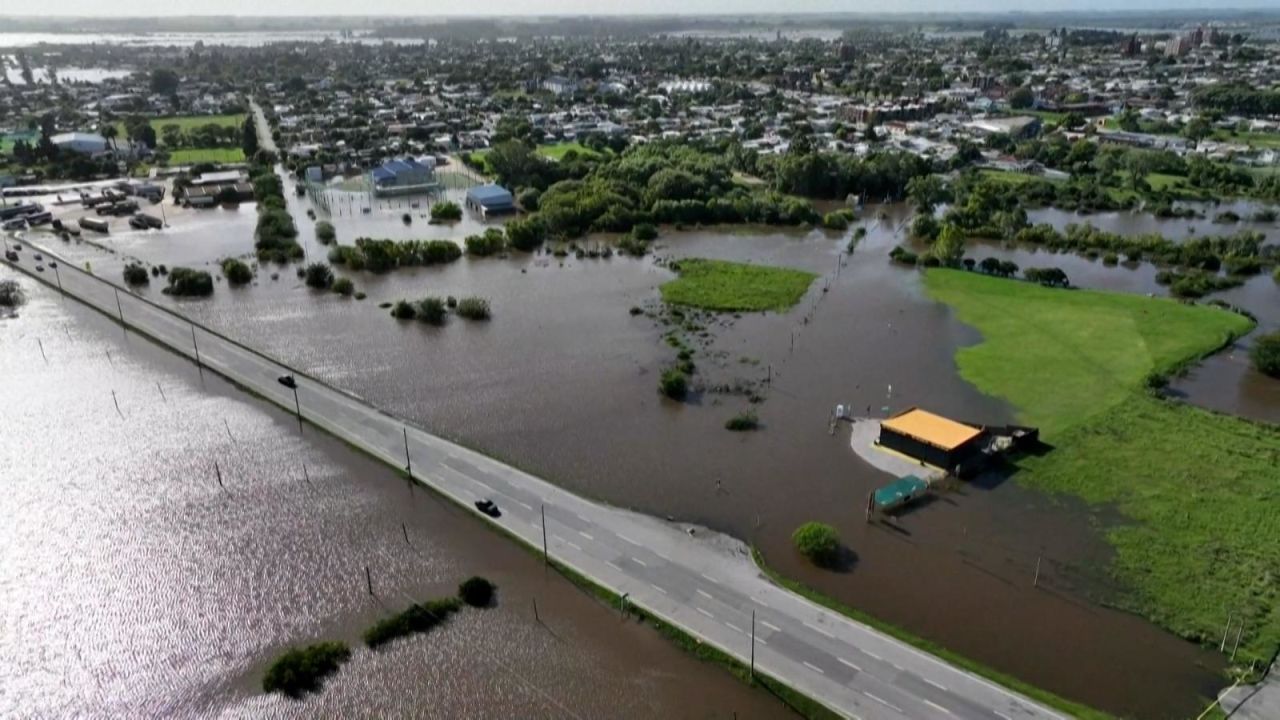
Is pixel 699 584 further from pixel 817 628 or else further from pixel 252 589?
pixel 252 589

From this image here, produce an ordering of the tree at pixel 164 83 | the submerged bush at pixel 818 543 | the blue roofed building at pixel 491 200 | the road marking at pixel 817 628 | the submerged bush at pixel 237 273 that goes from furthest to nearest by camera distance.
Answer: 1. the tree at pixel 164 83
2. the blue roofed building at pixel 491 200
3. the submerged bush at pixel 237 273
4. the submerged bush at pixel 818 543
5. the road marking at pixel 817 628

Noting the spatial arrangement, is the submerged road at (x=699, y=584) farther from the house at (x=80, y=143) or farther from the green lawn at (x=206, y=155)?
the house at (x=80, y=143)

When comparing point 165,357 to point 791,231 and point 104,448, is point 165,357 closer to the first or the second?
point 104,448

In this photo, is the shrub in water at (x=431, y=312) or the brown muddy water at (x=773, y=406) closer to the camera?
the brown muddy water at (x=773, y=406)

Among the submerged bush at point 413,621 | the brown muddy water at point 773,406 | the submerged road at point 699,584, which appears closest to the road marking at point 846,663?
the submerged road at point 699,584

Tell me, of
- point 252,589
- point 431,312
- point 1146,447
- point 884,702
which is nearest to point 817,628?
point 884,702

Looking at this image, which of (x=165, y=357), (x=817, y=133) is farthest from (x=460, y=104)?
(x=165, y=357)
